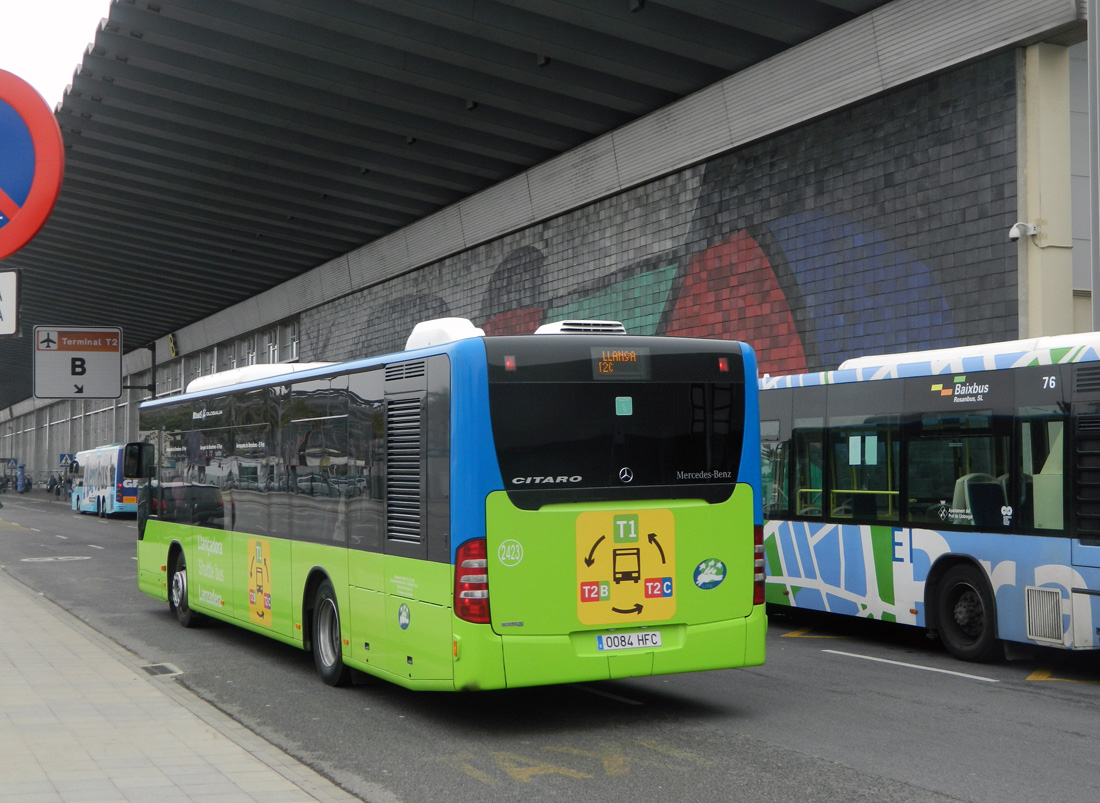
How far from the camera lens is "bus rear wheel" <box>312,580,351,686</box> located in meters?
9.50

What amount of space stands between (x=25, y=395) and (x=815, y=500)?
316 feet

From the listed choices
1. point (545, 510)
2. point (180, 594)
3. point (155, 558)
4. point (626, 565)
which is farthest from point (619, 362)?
point (155, 558)

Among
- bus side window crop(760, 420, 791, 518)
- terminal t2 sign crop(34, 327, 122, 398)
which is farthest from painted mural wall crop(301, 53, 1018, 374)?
terminal t2 sign crop(34, 327, 122, 398)

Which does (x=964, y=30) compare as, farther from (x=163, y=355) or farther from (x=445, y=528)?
(x=163, y=355)

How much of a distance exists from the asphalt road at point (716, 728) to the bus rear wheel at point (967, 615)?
0.57ft

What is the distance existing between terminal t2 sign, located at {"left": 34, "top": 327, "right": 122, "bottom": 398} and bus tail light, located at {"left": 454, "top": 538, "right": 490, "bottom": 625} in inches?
964

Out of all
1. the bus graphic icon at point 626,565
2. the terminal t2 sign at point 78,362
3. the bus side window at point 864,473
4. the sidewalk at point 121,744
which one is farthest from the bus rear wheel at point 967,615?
the terminal t2 sign at point 78,362

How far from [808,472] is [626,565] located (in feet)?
18.7

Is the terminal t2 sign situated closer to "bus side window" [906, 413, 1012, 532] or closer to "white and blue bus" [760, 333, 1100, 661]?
"white and blue bus" [760, 333, 1100, 661]

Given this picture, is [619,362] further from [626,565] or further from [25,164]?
[25,164]

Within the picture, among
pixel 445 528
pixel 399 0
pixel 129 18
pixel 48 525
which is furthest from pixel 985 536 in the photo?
pixel 48 525

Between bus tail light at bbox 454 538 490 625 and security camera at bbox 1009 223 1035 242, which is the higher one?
security camera at bbox 1009 223 1035 242

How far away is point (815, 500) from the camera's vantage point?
13.0 m

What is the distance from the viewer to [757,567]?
8.41 meters
